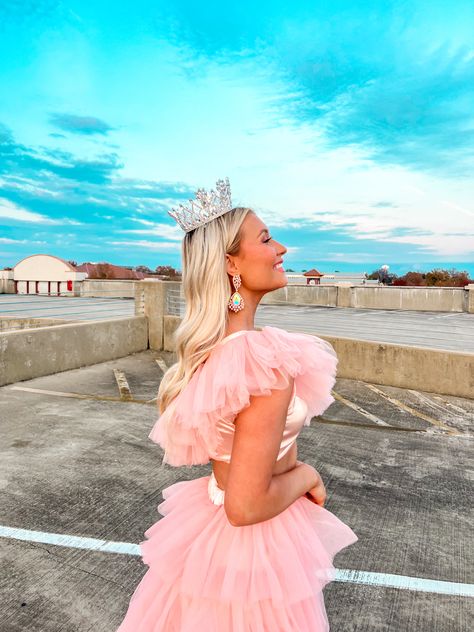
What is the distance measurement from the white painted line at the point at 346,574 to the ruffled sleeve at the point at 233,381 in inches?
80.3

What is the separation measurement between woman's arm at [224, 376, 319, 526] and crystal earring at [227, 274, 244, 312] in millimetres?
329

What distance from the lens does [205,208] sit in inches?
67.1

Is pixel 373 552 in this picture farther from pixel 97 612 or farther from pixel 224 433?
pixel 224 433

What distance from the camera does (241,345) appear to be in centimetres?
157

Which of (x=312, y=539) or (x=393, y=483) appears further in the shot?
(x=393, y=483)

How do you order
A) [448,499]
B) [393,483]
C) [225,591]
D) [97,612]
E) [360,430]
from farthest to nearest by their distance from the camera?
[360,430] < [393,483] < [448,499] < [97,612] < [225,591]

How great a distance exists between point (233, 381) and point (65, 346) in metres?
9.03

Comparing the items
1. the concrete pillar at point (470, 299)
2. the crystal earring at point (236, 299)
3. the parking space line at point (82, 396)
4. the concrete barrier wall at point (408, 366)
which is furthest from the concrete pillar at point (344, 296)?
the crystal earring at point (236, 299)

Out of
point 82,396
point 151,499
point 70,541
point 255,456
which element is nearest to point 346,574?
point 151,499

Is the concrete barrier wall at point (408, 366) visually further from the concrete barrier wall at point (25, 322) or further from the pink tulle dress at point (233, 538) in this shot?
the concrete barrier wall at point (25, 322)

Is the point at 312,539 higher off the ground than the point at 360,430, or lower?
higher

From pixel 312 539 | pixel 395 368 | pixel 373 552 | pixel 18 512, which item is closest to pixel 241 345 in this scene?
pixel 312 539

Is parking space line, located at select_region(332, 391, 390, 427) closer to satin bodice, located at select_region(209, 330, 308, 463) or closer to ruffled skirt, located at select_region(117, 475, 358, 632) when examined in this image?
ruffled skirt, located at select_region(117, 475, 358, 632)

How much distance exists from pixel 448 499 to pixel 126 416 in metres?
4.02
